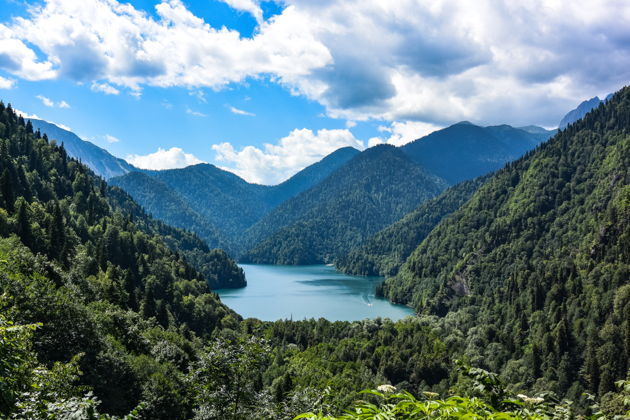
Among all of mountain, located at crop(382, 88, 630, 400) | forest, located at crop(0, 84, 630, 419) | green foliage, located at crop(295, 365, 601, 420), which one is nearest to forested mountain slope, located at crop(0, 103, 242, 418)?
forest, located at crop(0, 84, 630, 419)

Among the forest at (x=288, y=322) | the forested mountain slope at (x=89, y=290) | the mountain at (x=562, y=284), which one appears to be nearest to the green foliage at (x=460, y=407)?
the forest at (x=288, y=322)

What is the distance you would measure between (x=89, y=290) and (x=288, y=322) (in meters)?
64.3

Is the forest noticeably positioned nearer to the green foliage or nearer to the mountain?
the green foliage

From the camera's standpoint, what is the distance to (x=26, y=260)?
5138cm

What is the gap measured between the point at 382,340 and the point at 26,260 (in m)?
80.7

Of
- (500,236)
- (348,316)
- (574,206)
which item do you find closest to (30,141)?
(348,316)

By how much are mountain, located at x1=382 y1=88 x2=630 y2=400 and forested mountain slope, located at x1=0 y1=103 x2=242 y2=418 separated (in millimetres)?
72822

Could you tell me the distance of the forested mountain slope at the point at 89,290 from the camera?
36.4 meters

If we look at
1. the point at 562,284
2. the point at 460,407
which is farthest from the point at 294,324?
the point at 460,407

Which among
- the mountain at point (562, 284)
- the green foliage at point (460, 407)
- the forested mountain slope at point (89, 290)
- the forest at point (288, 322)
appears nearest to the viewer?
the green foliage at point (460, 407)

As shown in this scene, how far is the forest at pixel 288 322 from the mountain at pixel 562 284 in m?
0.55

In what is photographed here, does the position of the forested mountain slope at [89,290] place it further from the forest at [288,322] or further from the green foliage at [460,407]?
the green foliage at [460,407]

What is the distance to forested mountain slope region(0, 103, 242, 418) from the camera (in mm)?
36375

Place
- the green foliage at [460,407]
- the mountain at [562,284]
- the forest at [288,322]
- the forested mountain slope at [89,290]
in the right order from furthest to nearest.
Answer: the mountain at [562,284]
the forested mountain slope at [89,290]
the forest at [288,322]
the green foliage at [460,407]
